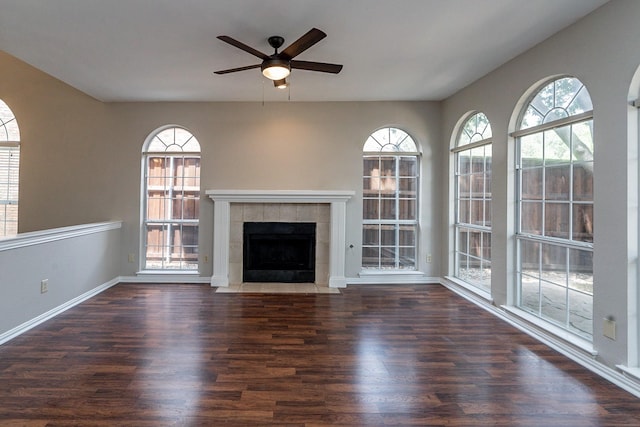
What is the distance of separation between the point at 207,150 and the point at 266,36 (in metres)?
2.45

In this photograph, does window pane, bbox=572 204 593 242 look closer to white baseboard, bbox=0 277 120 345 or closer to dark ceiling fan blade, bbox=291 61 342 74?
dark ceiling fan blade, bbox=291 61 342 74

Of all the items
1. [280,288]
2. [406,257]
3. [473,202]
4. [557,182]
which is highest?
[557,182]

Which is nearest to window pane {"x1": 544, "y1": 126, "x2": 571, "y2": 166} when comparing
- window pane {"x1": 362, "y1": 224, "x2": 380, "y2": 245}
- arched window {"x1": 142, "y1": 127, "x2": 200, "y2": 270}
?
window pane {"x1": 362, "y1": 224, "x2": 380, "y2": 245}

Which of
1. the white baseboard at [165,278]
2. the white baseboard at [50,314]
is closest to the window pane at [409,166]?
the white baseboard at [165,278]

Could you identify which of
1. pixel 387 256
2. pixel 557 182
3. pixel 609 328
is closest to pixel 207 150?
pixel 387 256

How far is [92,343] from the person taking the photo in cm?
294

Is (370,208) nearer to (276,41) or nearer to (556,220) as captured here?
(556,220)

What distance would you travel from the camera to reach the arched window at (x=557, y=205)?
282 cm

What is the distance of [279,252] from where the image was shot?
5.18 metres

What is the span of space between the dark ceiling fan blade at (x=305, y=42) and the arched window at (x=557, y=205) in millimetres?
2188

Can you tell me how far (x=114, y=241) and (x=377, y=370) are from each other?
421 centimetres

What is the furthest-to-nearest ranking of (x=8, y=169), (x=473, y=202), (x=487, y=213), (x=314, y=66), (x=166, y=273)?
(x=166, y=273), (x=8, y=169), (x=473, y=202), (x=487, y=213), (x=314, y=66)

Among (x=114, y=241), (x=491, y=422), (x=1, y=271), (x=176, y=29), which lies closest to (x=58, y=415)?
(x=1, y=271)

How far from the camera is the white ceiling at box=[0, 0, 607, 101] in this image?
2.59 m
